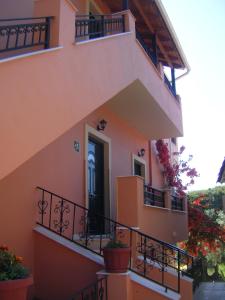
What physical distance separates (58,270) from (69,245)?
16.8 inches

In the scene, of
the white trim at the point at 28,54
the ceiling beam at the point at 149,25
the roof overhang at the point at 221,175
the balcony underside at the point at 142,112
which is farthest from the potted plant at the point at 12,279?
the roof overhang at the point at 221,175

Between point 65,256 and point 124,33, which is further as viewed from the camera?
point 124,33

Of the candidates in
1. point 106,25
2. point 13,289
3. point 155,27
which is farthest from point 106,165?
point 13,289

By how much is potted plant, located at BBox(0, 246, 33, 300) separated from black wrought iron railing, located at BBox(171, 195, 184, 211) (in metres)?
8.07

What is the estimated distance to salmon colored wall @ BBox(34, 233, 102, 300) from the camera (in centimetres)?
605

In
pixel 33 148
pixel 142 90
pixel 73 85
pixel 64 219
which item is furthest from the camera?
pixel 142 90

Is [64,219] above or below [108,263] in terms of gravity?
above

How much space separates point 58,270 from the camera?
6168 millimetres

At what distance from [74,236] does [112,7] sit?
626 centimetres

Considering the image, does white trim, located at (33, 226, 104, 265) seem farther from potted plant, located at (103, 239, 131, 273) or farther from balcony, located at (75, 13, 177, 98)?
balcony, located at (75, 13, 177, 98)

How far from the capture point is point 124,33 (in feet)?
25.2

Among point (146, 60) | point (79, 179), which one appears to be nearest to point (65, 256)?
point (79, 179)

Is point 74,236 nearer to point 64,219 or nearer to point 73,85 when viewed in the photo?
point 64,219

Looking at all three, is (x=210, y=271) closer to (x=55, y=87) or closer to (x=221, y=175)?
(x=221, y=175)
